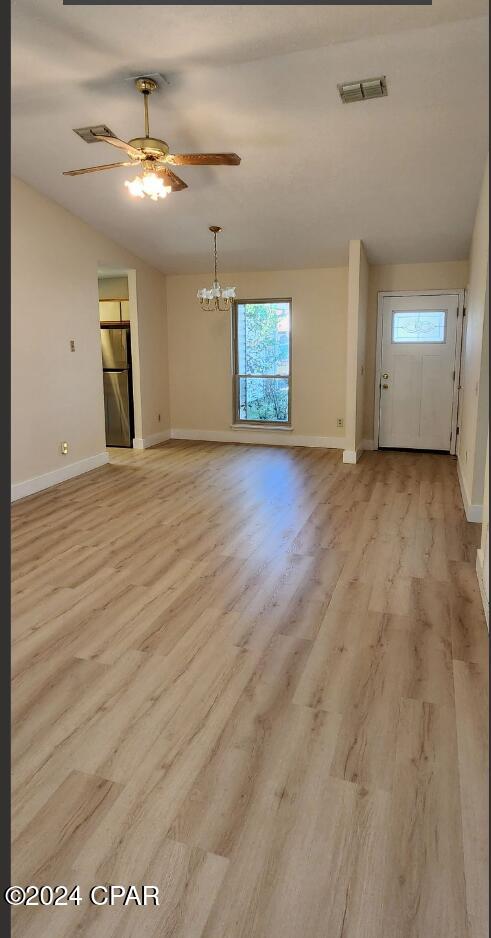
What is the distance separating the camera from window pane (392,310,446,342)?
21.8 ft

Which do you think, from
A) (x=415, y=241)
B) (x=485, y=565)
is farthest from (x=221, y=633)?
(x=415, y=241)

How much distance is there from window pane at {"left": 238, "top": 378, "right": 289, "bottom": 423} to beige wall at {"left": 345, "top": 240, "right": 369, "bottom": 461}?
121 centimetres

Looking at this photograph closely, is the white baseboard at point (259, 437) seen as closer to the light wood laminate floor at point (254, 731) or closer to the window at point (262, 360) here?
the window at point (262, 360)

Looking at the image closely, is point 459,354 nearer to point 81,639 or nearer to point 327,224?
point 327,224

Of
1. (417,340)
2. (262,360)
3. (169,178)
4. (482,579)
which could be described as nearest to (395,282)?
(417,340)

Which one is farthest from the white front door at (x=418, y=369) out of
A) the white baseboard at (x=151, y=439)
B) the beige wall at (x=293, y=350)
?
the white baseboard at (x=151, y=439)

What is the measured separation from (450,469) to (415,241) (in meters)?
2.54

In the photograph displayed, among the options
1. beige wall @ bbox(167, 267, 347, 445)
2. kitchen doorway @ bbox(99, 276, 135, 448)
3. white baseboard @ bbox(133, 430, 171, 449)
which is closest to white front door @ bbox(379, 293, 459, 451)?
beige wall @ bbox(167, 267, 347, 445)

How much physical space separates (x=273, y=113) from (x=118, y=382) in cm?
432

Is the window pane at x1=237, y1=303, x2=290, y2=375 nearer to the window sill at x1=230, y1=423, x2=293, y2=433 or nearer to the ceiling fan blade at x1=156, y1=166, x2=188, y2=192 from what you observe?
the window sill at x1=230, y1=423, x2=293, y2=433

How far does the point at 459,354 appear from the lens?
659 centimetres

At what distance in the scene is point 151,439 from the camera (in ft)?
24.8

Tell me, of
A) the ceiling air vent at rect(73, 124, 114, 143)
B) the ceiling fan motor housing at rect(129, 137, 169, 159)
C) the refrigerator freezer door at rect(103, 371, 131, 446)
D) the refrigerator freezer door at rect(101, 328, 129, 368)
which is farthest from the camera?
the refrigerator freezer door at rect(103, 371, 131, 446)

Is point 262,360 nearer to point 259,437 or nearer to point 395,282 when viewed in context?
point 259,437
